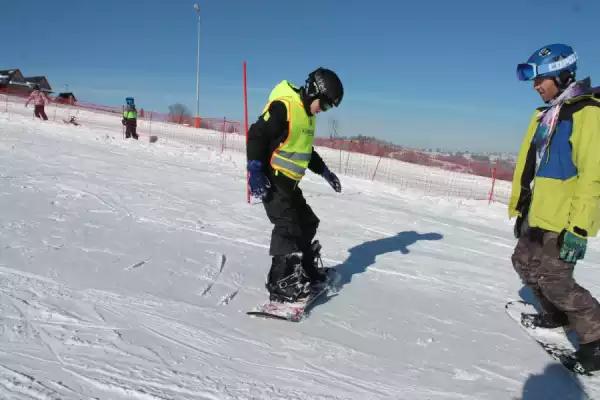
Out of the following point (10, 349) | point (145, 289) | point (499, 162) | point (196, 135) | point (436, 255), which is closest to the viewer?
point (10, 349)

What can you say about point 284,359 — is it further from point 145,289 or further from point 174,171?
point 174,171

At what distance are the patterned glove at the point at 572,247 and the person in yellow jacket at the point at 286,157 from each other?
188 centimetres

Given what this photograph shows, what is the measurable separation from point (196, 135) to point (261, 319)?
22694 mm

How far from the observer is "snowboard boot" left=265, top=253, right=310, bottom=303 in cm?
338

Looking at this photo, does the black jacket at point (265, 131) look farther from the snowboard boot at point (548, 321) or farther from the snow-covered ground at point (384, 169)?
the snow-covered ground at point (384, 169)

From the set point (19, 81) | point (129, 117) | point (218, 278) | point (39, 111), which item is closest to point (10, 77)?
point (19, 81)

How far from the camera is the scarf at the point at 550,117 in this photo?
2865 millimetres

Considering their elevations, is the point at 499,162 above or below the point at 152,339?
above

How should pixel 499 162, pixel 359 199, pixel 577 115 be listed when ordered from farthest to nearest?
pixel 499 162, pixel 359 199, pixel 577 115

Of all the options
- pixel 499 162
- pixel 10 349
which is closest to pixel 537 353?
pixel 10 349

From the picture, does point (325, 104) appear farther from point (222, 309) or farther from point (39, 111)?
point (39, 111)

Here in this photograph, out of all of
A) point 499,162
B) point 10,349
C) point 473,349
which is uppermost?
point 499,162

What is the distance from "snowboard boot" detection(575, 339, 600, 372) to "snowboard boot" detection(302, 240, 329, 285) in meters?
2.12

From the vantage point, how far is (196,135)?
80.8ft
